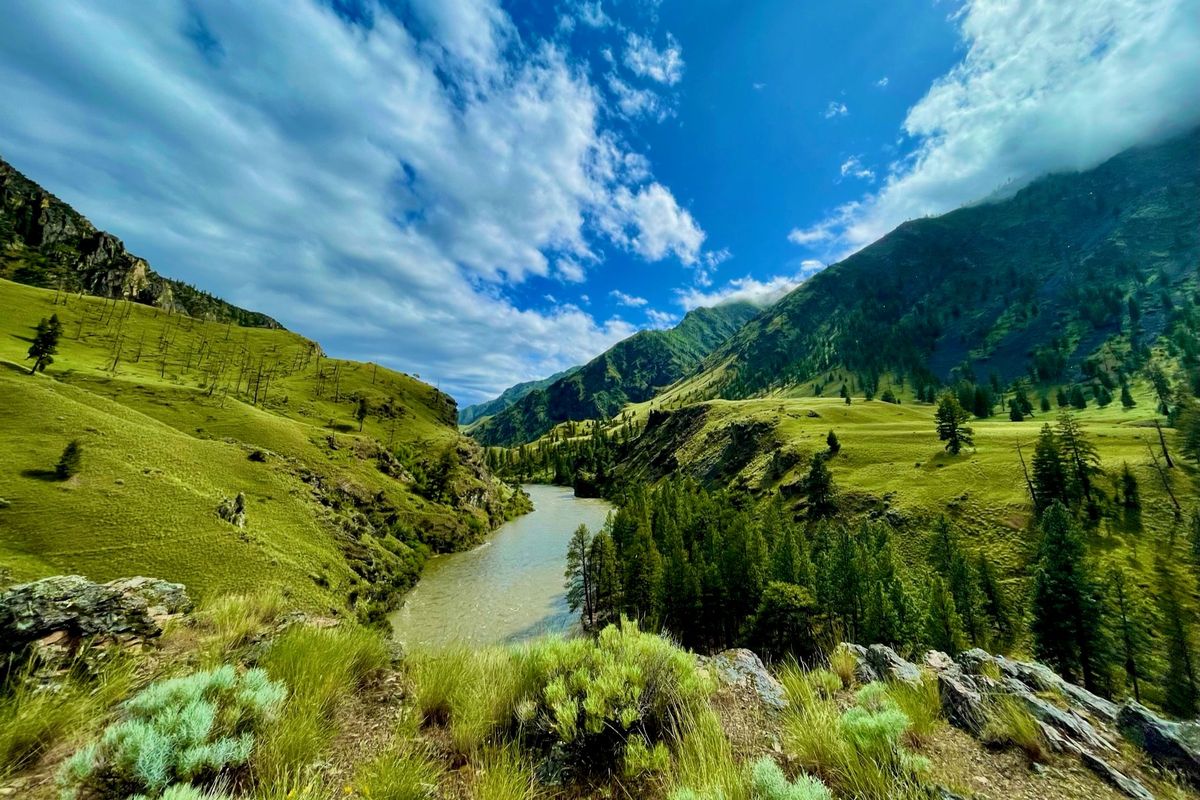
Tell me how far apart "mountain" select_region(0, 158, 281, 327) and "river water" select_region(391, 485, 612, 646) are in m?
178

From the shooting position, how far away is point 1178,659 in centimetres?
3503

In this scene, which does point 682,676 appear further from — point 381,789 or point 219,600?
point 219,600

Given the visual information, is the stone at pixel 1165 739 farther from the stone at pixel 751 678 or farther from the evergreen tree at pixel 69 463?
the evergreen tree at pixel 69 463

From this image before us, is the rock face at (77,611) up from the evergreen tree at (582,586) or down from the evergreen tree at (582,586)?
up

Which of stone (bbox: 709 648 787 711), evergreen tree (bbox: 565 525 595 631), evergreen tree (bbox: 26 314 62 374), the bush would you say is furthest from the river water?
evergreen tree (bbox: 26 314 62 374)

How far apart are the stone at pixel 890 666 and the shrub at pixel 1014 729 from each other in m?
1.78

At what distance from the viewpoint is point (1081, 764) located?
508cm

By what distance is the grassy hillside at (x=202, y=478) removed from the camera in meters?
31.9

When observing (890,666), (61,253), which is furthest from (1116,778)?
(61,253)

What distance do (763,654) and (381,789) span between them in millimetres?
40665

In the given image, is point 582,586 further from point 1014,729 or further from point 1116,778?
point 1116,778

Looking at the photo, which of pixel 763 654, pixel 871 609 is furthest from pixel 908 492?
pixel 763 654

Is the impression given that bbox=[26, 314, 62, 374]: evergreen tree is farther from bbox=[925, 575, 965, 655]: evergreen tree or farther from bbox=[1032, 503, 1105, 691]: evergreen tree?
bbox=[1032, 503, 1105, 691]: evergreen tree

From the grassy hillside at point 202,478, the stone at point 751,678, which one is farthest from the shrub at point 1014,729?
the grassy hillside at point 202,478
